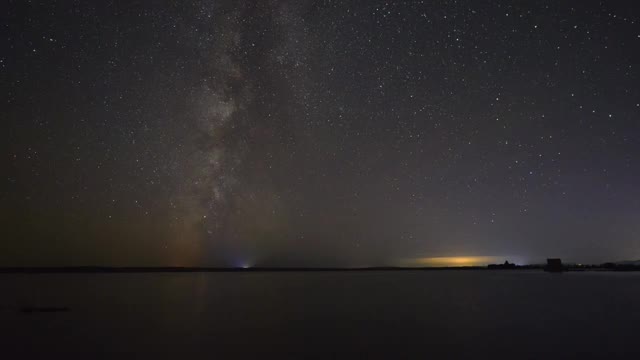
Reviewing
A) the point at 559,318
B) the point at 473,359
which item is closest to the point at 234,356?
the point at 473,359

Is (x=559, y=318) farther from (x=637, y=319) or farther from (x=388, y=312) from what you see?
(x=388, y=312)

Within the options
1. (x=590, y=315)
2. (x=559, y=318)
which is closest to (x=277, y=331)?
(x=559, y=318)

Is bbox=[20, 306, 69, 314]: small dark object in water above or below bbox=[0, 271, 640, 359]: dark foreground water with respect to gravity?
above

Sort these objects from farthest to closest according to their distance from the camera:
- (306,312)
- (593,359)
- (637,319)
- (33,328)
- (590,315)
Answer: (306,312)
(590,315)
(637,319)
(33,328)
(593,359)

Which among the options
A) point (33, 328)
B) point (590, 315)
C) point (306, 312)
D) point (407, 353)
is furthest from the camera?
point (306, 312)

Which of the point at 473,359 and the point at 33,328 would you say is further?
the point at 33,328

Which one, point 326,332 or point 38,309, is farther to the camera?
point 38,309

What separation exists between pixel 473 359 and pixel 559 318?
1349 cm

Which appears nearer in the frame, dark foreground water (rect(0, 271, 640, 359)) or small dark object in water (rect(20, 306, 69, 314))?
dark foreground water (rect(0, 271, 640, 359))

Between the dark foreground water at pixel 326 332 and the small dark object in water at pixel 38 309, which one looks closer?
the dark foreground water at pixel 326 332

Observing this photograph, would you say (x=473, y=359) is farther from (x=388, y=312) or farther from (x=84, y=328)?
(x=84, y=328)

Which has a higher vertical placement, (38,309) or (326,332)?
(38,309)

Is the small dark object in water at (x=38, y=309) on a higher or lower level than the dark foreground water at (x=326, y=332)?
higher

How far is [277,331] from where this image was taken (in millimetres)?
20719
